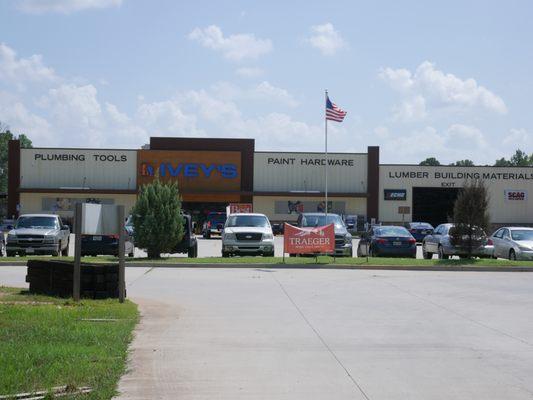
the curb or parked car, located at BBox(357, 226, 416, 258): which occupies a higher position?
parked car, located at BBox(357, 226, 416, 258)

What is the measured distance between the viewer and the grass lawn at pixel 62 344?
7207 mm

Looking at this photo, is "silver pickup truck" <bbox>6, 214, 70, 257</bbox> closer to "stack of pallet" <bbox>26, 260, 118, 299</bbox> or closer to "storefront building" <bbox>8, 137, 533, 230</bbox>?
"stack of pallet" <bbox>26, 260, 118, 299</bbox>

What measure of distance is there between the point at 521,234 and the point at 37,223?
1925cm

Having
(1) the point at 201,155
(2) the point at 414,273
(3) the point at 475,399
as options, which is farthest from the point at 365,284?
(1) the point at 201,155

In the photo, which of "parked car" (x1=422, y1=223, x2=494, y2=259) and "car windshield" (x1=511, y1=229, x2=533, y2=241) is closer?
"parked car" (x1=422, y1=223, x2=494, y2=259)

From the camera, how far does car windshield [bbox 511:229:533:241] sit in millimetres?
28609

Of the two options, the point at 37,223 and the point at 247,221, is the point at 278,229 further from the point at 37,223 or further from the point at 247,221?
the point at 37,223

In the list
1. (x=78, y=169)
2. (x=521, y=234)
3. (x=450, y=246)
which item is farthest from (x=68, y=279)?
(x=78, y=169)

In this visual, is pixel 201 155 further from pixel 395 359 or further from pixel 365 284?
pixel 395 359

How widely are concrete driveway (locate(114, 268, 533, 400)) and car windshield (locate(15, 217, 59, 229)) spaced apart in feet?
33.7

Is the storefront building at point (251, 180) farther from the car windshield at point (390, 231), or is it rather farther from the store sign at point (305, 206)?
the car windshield at point (390, 231)

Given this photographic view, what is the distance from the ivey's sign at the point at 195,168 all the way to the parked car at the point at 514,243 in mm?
37910

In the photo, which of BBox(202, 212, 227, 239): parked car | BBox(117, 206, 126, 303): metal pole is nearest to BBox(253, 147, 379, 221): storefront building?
BBox(202, 212, 227, 239): parked car

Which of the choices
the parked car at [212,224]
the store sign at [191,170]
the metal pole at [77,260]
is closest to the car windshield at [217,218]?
the parked car at [212,224]
